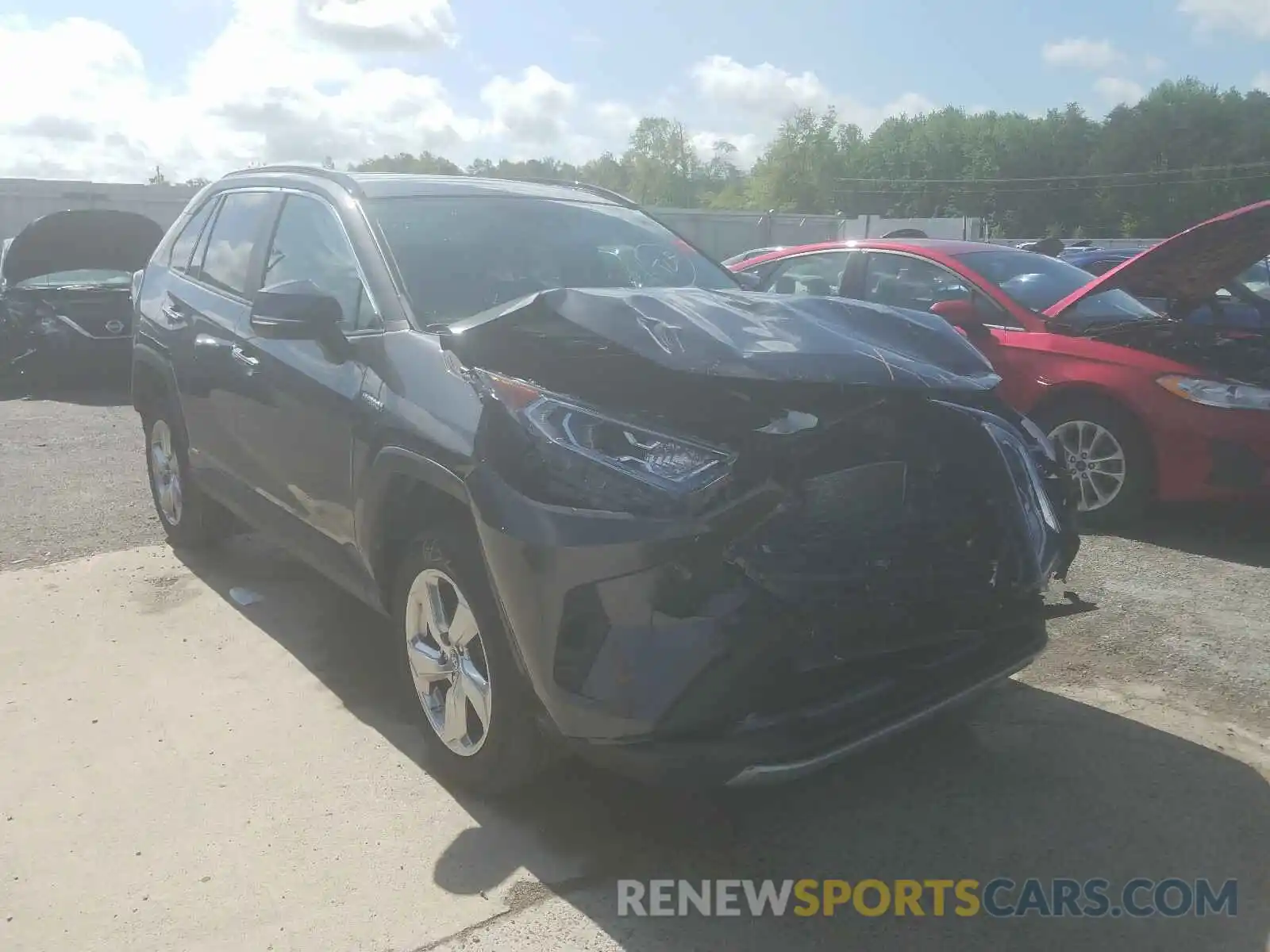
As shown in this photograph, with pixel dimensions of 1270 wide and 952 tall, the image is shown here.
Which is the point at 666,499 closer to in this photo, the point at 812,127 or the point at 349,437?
the point at 349,437

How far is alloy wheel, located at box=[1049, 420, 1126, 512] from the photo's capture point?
19.0 feet

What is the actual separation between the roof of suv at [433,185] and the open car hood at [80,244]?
746 centimetres

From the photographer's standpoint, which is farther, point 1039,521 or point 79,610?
point 79,610

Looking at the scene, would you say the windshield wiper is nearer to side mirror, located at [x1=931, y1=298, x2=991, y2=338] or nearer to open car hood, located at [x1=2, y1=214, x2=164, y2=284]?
side mirror, located at [x1=931, y1=298, x2=991, y2=338]

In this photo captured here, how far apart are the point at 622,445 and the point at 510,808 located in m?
1.24

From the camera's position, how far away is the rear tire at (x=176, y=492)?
5.49 m

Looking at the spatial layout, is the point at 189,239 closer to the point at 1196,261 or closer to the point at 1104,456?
the point at 1104,456

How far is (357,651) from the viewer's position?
4.56 meters

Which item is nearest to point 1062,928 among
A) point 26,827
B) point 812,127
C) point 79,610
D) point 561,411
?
point 561,411

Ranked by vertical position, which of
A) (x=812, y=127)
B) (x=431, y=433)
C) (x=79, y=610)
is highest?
(x=812, y=127)

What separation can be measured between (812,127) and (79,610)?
10087cm

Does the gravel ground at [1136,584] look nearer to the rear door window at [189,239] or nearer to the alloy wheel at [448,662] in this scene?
the rear door window at [189,239]

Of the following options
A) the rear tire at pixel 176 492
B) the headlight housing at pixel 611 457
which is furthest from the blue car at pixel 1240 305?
the rear tire at pixel 176 492

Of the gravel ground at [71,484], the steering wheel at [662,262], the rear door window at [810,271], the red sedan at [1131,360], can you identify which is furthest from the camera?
the rear door window at [810,271]
